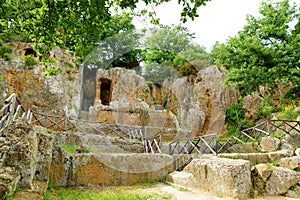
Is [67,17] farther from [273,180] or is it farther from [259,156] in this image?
[259,156]

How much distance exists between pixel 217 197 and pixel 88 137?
6026 mm

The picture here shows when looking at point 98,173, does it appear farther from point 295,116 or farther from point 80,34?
point 295,116

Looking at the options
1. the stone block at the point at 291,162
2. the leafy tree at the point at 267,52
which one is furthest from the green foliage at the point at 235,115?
the stone block at the point at 291,162

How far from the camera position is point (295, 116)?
12734mm

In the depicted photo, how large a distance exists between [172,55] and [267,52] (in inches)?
395

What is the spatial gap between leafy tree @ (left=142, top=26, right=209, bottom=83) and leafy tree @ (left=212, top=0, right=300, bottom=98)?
18.4 feet

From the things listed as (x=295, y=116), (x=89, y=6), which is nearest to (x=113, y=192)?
(x=89, y=6)

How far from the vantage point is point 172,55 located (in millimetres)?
20312

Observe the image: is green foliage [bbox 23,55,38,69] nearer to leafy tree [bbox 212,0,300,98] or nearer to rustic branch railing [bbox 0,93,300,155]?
rustic branch railing [bbox 0,93,300,155]

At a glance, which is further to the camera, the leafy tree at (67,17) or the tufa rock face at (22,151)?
the leafy tree at (67,17)

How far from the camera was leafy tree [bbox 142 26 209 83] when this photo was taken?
17.2m

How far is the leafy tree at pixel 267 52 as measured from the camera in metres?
10.9

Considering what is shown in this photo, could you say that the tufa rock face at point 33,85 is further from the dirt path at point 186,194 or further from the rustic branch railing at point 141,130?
the dirt path at point 186,194

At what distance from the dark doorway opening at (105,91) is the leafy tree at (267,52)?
29.9 ft
